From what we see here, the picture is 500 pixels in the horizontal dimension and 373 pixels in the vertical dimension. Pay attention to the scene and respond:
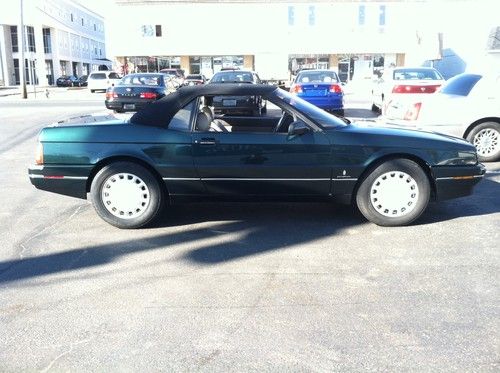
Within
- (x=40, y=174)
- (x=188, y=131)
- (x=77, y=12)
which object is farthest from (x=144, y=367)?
(x=77, y=12)

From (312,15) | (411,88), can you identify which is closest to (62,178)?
(411,88)

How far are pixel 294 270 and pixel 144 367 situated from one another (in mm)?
1669

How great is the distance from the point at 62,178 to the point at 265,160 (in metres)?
2.08

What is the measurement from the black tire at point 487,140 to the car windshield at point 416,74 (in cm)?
771

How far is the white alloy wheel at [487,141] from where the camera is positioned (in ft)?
27.6

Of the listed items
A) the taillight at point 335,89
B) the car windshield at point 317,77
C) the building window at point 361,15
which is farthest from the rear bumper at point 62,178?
the building window at point 361,15

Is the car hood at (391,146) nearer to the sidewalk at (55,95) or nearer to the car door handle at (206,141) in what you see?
the car door handle at (206,141)

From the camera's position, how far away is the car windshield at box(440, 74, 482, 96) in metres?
8.73

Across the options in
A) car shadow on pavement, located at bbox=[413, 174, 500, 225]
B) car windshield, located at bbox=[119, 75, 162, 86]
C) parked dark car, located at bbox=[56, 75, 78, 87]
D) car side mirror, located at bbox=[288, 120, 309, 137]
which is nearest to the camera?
car side mirror, located at bbox=[288, 120, 309, 137]

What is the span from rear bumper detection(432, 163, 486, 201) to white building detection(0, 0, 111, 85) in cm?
5053

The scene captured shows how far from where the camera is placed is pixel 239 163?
508 cm

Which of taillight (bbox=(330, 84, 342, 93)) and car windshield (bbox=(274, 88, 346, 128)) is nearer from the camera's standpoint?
car windshield (bbox=(274, 88, 346, 128))

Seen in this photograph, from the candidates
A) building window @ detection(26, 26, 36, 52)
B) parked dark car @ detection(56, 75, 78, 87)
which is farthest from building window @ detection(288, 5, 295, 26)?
Result: building window @ detection(26, 26, 36, 52)

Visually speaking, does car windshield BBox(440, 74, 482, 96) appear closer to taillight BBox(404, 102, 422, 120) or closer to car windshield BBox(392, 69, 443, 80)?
taillight BBox(404, 102, 422, 120)
